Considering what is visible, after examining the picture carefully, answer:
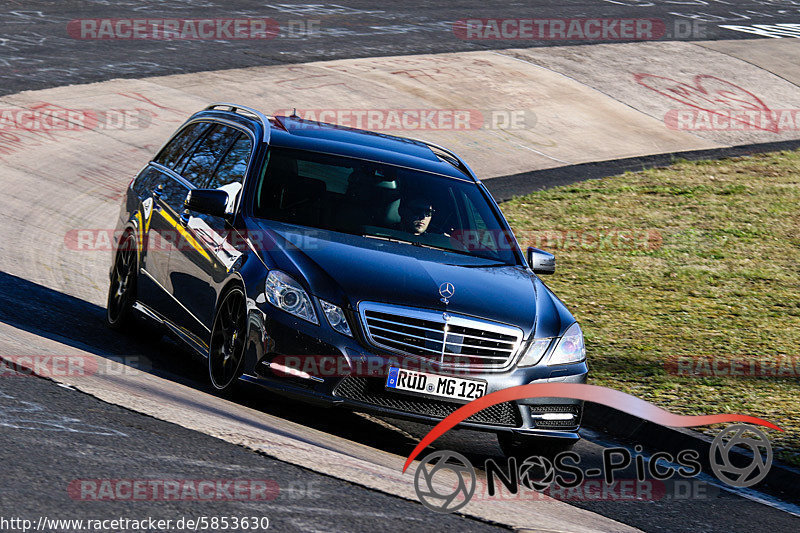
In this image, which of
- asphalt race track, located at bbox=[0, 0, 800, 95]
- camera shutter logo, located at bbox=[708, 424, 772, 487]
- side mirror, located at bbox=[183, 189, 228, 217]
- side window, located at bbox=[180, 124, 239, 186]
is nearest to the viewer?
camera shutter logo, located at bbox=[708, 424, 772, 487]

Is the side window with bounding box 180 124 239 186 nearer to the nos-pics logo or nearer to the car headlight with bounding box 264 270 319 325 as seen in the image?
the car headlight with bounding box 264 270 319 325

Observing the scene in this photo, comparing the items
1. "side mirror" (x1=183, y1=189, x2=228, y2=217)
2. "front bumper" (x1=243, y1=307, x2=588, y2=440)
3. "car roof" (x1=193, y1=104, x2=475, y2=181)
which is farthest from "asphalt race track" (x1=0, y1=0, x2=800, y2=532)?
"car roof" (x1=193, y1=104, x2=475, y2=181)

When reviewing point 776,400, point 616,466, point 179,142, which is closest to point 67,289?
point 179,142

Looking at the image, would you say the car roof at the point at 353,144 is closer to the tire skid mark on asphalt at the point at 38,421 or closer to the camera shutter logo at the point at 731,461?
the camera shutter logo at the point at 731,461

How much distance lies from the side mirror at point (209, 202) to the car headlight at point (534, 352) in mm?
2225

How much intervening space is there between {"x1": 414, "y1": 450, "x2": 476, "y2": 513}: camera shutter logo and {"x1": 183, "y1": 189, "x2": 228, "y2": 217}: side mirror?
7.08ft

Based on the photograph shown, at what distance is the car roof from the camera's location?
8328 mm

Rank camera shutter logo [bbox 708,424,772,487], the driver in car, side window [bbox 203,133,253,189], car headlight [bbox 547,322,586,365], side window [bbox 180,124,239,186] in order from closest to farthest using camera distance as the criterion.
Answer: car headlight [bbox 547,322,586,365]
camera shutter logo [bbox 708,424,772,487]
the driver in car
side window [bbox 203,133,253,189]
side window [bbox 180,124,239,186]

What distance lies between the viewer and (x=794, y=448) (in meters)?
7.70

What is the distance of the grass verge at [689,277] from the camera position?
9086mm

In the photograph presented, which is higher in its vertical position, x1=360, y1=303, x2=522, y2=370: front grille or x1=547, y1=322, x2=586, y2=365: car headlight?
x1=360, y1=303, x2=522, y2=370: front grille

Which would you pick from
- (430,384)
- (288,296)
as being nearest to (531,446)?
(430,384)

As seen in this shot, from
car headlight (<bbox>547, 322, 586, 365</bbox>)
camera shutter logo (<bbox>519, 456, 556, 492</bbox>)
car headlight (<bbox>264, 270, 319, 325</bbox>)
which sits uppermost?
car headlight (<bbox>264, 270, 319, 325</bbox>)

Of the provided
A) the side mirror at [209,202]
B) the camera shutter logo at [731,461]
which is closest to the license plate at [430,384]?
the side mirror at [209,202]
